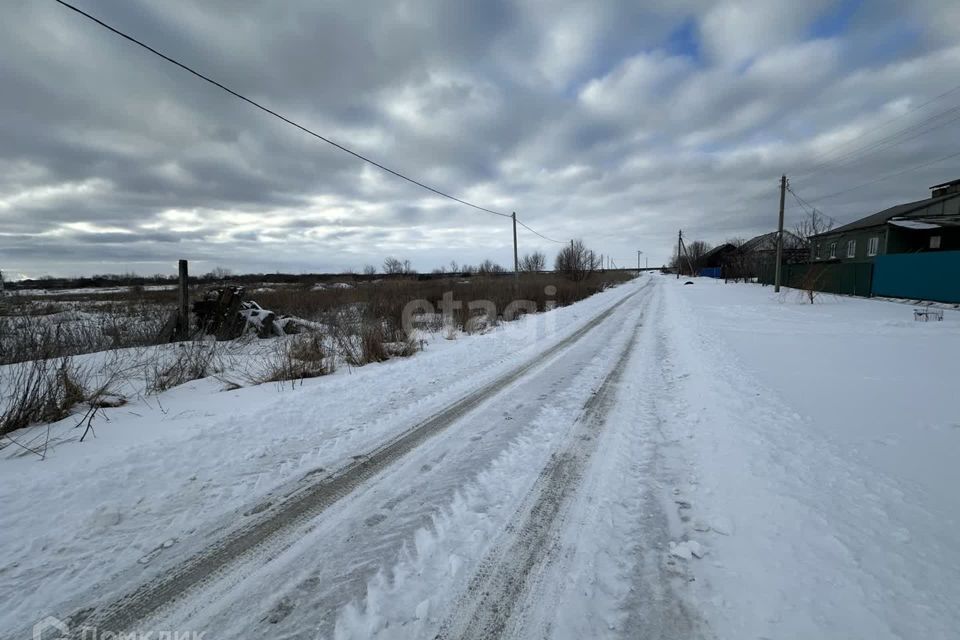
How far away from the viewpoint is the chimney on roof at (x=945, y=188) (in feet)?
102

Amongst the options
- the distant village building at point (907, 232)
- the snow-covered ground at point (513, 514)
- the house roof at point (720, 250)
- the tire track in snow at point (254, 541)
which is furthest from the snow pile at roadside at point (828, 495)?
the house roof at point (720, 250)

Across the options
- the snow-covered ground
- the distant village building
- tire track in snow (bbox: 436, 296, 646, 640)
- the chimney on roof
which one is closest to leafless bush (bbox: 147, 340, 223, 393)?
the snow-covered ground

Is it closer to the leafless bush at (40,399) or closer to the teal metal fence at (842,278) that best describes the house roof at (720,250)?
the teal metal fence at (842,278)

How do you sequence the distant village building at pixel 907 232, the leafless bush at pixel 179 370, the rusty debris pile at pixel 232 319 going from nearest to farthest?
the leafless bush at pixel 179 370, the rusty debris pile at pixel 232 319, the distant village building at pixel 907 232

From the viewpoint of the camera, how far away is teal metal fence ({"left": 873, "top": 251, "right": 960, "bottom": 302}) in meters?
16.5

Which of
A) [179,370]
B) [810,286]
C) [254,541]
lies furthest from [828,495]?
[810,286]

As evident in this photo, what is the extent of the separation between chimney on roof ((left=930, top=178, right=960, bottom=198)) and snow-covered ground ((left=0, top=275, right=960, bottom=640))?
136 ft

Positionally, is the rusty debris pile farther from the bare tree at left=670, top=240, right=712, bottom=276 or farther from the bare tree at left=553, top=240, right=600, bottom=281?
the bare tree at left=670, top=240, right=712, bottom=276

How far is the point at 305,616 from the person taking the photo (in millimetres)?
2053

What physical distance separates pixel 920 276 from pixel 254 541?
90.1 feet

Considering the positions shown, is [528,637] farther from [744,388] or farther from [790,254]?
[790,254]

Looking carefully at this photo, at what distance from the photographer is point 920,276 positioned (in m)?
18.2

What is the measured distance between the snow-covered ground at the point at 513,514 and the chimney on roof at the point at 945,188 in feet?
136

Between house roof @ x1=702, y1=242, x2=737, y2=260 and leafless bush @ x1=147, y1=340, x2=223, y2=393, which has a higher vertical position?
house roof @ x1=702, y1=242, x2=737, y2=260
